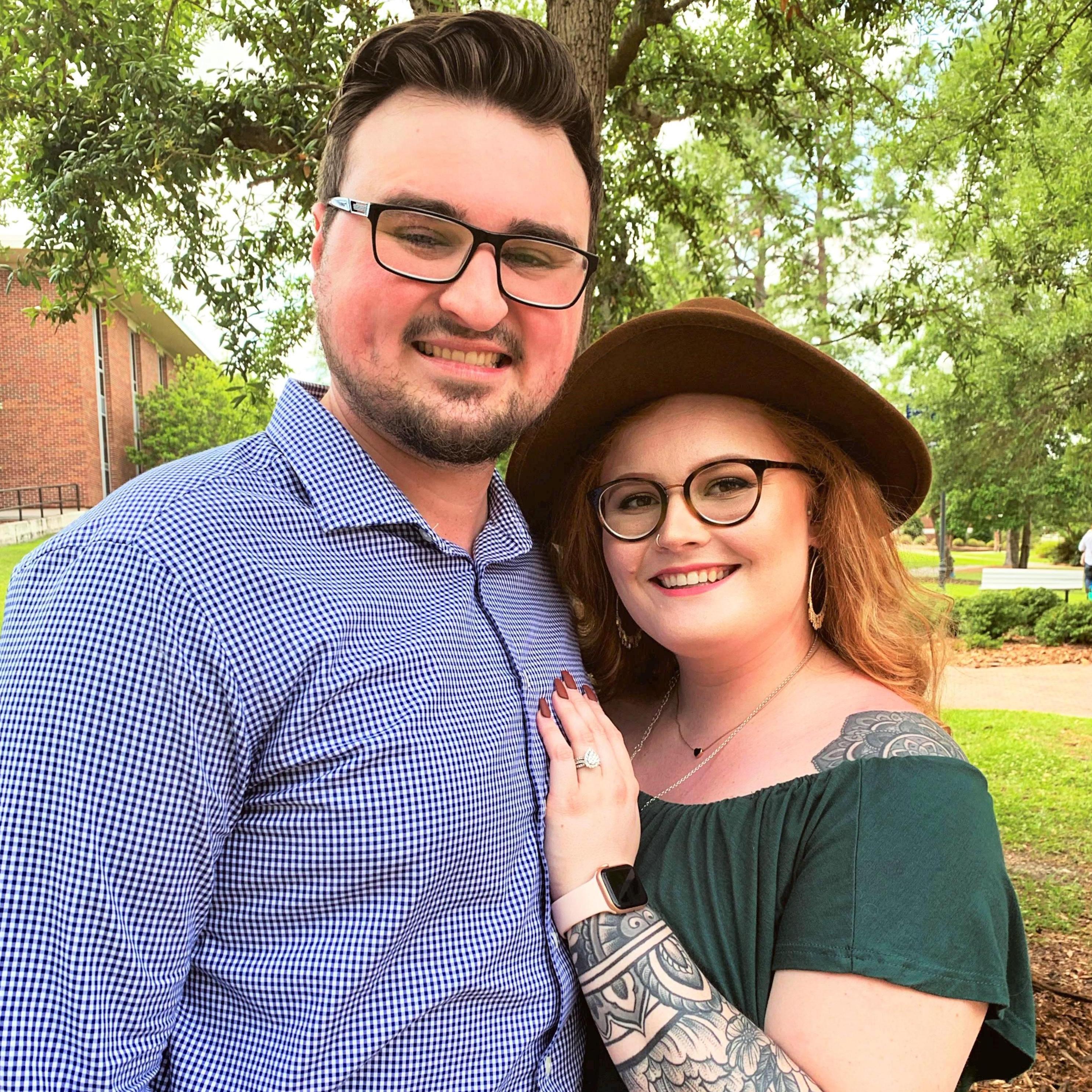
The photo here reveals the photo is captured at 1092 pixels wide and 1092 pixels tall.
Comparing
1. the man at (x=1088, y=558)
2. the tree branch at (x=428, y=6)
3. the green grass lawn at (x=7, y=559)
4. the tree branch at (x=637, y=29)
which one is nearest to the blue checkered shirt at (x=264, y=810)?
the tree branch at (x=428, y=6)

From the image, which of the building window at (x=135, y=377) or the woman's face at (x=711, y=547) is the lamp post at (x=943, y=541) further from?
the building window at (x=135, y=377)

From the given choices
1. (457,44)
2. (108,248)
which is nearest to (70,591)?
(457,44)

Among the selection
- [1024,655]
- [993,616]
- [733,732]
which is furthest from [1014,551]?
[733,732]

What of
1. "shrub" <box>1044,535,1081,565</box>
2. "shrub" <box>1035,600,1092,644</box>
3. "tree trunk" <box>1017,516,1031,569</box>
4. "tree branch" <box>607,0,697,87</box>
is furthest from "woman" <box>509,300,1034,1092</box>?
"shrub" <box>1044,535,1081,565</box>

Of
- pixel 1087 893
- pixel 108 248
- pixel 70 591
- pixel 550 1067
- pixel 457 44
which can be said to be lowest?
pixel 1087 893

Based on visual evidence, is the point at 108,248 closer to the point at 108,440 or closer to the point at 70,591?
the point at 70,591

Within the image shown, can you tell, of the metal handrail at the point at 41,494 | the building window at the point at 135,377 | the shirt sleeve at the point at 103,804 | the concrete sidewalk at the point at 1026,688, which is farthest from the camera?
the building window at the point at 135,377

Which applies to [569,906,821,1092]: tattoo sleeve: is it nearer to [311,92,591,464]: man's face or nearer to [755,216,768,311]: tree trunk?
[311,92,591,464]: man's face

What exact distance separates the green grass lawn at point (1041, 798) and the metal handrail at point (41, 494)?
2717 centimetres

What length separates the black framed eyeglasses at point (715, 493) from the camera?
2189 millimetres

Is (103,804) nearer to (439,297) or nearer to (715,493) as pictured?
(439,297)

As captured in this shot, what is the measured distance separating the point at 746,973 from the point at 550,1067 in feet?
1.36

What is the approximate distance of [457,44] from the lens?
6.66ft

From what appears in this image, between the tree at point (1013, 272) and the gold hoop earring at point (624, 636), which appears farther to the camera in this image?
the tree at point (1013, 272)
